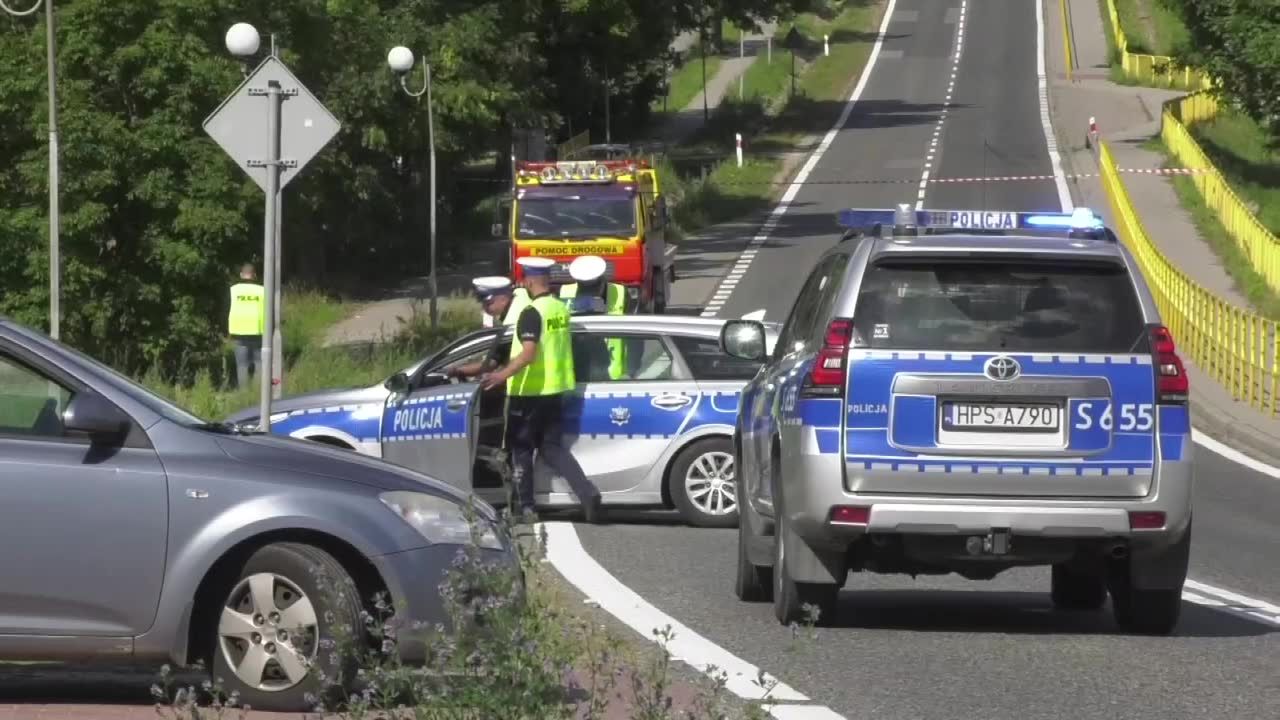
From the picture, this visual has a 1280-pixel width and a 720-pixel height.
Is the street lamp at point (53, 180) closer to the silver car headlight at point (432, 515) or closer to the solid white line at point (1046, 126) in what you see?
the solid white line at point (1046, 126)

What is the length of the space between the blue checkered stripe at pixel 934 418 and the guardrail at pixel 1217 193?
2695cm

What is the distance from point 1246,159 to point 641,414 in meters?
48.3

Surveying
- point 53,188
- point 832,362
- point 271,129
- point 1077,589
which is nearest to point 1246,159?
point 53,188

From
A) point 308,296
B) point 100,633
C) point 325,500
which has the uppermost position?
point 325,500

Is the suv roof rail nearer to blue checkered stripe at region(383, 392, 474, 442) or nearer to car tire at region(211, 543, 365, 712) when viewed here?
car tire at region(211, 543, 365, 712)

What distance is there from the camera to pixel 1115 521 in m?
9.20

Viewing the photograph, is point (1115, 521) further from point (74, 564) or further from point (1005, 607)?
point (74, 564)

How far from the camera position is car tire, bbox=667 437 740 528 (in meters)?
15.2

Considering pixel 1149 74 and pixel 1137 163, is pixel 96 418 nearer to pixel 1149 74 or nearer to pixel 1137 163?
pixel 1137 163

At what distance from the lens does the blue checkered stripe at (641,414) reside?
15.4 metres

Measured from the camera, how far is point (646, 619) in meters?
10.0

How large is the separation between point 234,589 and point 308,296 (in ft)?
111

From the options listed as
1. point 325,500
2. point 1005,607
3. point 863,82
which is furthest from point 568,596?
point 863,82

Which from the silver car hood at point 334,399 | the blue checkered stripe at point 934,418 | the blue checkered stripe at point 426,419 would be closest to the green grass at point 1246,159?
the silver car hood at point 334,399
